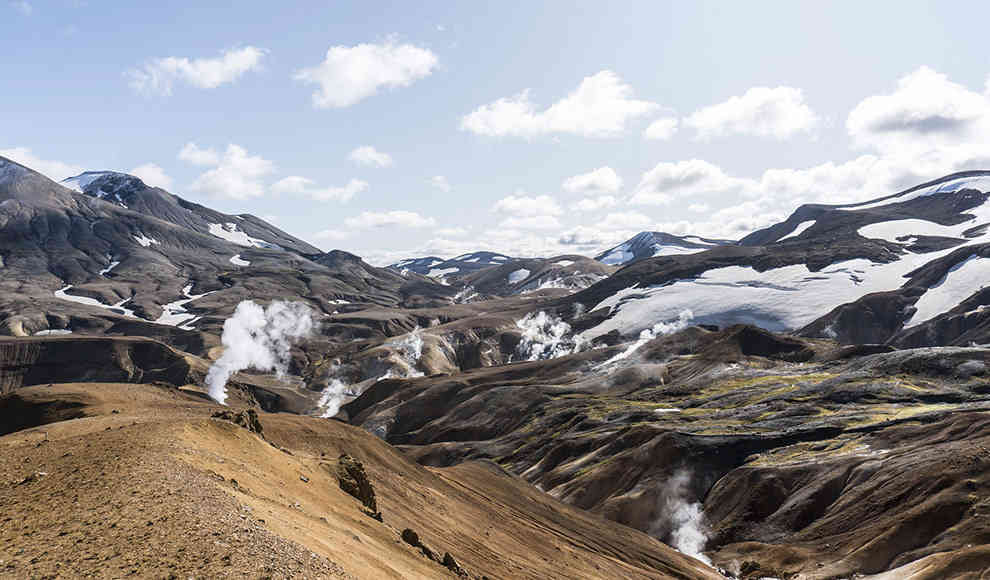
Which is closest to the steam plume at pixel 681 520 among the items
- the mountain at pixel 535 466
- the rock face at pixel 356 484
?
the mountain at pixel 535 466

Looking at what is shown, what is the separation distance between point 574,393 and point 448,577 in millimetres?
115174

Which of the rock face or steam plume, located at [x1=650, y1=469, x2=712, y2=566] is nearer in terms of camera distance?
the rock face

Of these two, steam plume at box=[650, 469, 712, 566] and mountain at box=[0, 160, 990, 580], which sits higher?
mountain at box=[0, 160, 990, 580]

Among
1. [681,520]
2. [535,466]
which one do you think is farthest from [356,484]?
[535,466]

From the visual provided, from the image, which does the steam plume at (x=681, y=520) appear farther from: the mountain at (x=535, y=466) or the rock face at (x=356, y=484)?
the rock face at (x=356, y=484)

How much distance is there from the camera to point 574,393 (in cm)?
13988

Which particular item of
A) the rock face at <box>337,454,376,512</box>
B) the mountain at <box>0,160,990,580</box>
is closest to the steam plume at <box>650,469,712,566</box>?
the mountain at <box>0,160,990,580</box>

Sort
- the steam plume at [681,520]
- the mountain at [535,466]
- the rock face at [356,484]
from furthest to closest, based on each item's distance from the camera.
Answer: the steam plume at [681,520] < the rock face at [356,484] < the mountain at [535,466]

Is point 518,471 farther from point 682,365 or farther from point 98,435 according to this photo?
point 98,435

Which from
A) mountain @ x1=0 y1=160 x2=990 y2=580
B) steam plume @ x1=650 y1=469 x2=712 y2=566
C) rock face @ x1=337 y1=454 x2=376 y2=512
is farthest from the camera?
steam plume @ x1=650 y1=469 x2=712 y2=566

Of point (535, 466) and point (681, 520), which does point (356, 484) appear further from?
point (535, 466)

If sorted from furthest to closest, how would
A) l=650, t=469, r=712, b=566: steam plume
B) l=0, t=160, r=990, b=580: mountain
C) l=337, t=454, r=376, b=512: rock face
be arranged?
l=650, t=469, r=712, b=566: steam plume < l=337, t=454, r=376, b=512: rock face < l=0, t=160, r=990, b=580: mountain

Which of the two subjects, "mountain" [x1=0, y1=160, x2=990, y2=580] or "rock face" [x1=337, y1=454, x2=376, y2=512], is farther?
"rock face" [x1=337, y1=454, x2=376, y2=512]

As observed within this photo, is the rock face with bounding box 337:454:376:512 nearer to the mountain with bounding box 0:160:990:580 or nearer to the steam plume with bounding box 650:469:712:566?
the mountain with bounding box 0:160:990:580
